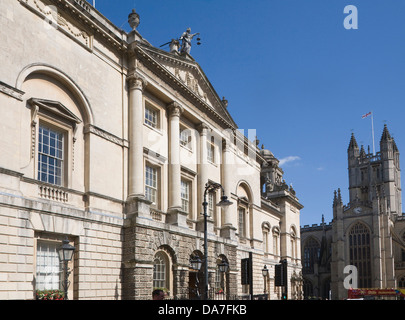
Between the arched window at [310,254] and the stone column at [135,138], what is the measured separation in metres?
87.8

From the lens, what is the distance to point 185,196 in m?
30.2

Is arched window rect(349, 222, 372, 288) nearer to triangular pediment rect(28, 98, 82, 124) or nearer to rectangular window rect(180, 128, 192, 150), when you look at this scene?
rectangular window rect(180, 128, 192, 150)

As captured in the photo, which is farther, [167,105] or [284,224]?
[284,224]

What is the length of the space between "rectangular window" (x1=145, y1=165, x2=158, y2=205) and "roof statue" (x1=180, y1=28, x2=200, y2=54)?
9125 mm

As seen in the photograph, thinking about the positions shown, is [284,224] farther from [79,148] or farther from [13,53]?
[13,53]

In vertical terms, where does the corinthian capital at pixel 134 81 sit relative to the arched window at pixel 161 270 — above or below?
above

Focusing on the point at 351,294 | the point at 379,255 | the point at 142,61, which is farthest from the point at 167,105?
the point at 379,255

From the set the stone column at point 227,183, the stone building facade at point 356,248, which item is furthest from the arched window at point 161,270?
the stone building facade at point 356,248

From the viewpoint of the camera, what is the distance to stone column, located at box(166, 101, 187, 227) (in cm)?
2700

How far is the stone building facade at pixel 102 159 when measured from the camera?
17.7 m

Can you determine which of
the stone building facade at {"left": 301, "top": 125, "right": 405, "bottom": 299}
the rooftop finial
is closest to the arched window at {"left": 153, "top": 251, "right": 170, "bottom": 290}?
the rooftop finial

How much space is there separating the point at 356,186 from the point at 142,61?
104 m

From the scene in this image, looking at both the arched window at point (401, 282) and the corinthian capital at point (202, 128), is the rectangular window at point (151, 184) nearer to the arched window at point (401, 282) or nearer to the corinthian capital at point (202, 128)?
the corinthian capital at point (202, 128)

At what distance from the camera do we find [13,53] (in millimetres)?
17812
